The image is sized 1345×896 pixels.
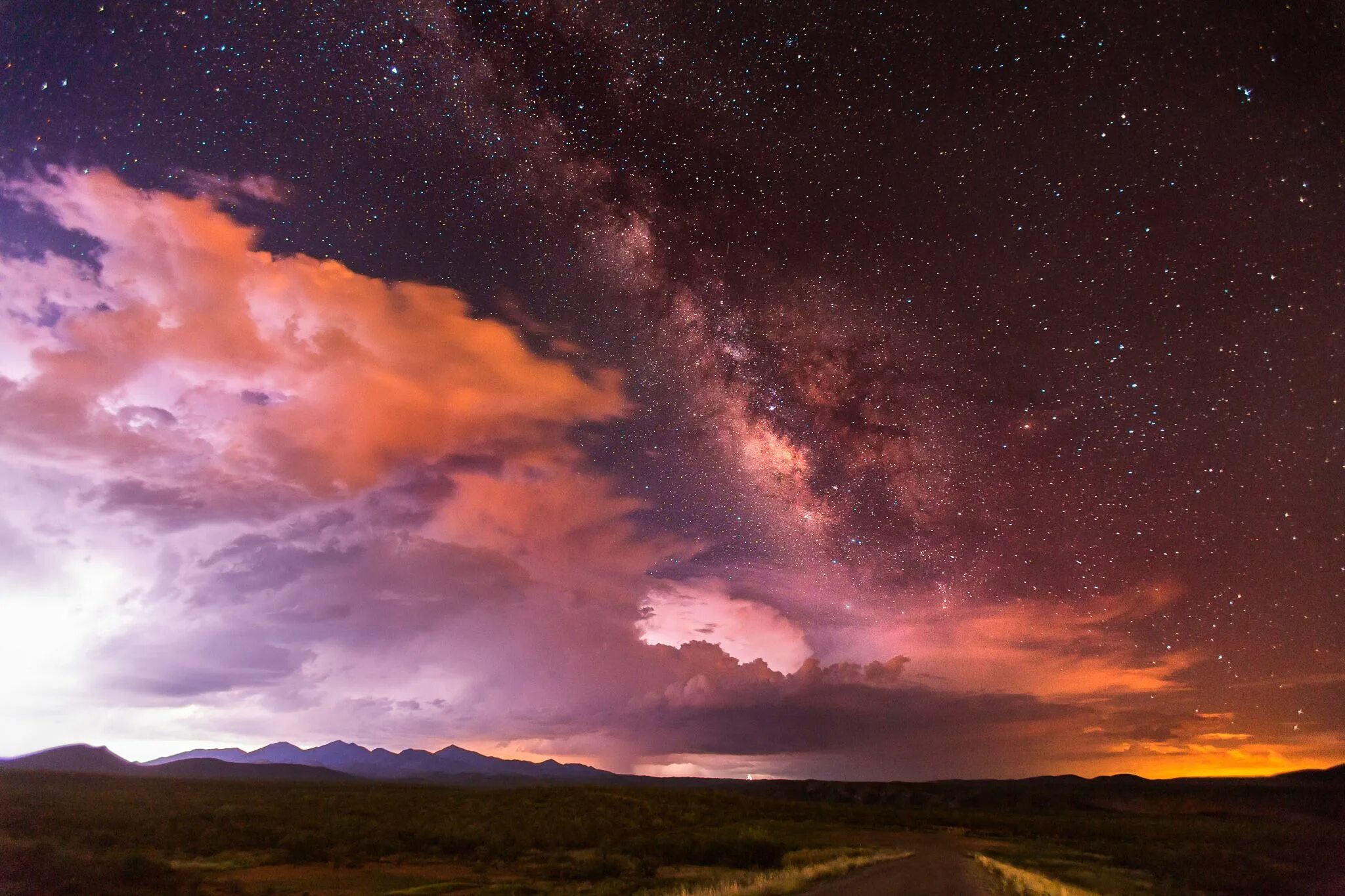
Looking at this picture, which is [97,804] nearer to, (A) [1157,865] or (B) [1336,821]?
(A) [1157,865]

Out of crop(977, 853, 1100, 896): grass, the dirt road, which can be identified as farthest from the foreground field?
crop(977, 853, 1100, 896): grass

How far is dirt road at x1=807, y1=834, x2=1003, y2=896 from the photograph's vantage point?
70.5ft

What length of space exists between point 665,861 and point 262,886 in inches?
715

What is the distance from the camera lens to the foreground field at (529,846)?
980 inches

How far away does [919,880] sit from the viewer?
992 inches

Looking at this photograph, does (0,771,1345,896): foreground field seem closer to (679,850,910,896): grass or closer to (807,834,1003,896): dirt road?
(679,850,910,896): grass

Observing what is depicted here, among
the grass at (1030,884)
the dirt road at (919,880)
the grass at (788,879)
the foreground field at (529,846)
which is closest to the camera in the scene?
the grass at (788,879)

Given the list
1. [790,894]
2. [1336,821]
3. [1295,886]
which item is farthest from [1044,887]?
[1336,821]

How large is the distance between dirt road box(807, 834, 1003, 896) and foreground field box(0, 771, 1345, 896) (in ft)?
3.60

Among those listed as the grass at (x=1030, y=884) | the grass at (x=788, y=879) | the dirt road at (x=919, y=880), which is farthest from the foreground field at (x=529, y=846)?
the grass at (x=1030, y=884)

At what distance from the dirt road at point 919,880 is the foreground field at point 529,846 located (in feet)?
3.60

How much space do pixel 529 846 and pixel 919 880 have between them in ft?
80.7

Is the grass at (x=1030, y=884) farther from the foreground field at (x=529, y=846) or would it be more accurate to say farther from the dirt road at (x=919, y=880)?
the foreground field at (x=529, y=846)

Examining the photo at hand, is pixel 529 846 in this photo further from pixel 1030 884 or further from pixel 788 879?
pixel 1030 884
